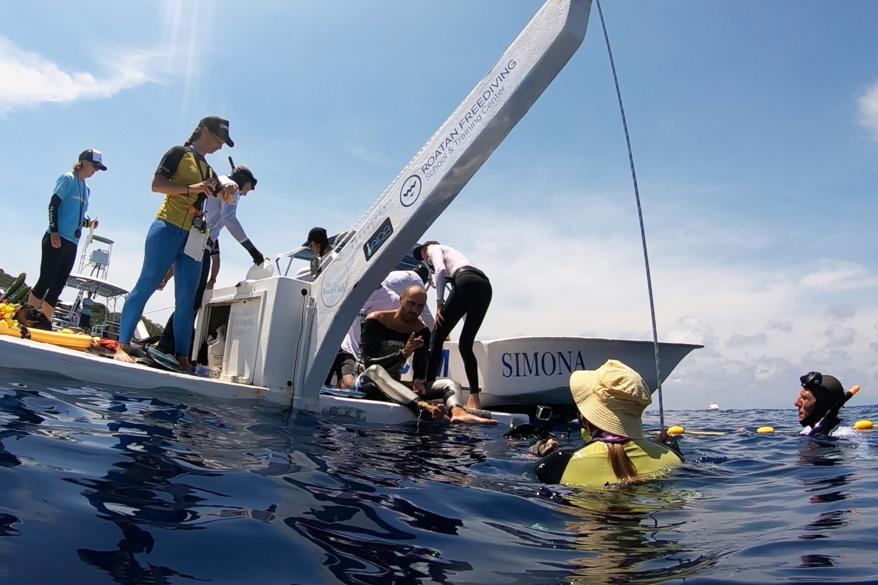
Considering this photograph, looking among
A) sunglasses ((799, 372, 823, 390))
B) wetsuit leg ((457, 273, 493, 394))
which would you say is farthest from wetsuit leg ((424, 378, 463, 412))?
sunglasses ((799, 372, 823, 390))

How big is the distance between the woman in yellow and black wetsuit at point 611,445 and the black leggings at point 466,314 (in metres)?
2.68

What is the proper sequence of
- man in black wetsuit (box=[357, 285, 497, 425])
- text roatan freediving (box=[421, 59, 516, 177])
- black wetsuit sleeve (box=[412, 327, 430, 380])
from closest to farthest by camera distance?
text roatan freediving (box=[421, 59, 516, 177]), man in black wetsuit (box=[357, 285, 497, 425]), black wetsuit sleeve (box=[412, 327, 430, 380])

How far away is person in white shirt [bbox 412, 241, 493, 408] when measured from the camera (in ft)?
18.6

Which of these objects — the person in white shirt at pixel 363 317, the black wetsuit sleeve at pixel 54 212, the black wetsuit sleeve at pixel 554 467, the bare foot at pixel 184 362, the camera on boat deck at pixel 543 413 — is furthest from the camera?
the black wetsuit sleeve at pixel 54 212

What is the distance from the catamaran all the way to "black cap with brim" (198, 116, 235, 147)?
1237mm

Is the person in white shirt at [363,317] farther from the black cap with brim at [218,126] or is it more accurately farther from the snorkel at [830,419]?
the snorkel at [830,419]

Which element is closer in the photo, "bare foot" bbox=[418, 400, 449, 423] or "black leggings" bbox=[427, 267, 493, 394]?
"bare foot" bbox=[418, 400, 449, 423]

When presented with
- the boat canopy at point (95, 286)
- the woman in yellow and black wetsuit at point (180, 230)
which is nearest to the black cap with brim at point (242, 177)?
the woman in yellow and black wetsuit at point (180, 230)

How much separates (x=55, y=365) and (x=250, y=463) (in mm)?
2316

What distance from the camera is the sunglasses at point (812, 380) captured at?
575cm

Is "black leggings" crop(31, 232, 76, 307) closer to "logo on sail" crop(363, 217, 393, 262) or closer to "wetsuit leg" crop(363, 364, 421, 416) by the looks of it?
"wetsuit leg" crop(363, 364, 421, 416)

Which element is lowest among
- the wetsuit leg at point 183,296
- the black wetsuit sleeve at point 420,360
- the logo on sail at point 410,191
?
the black wetsuit sleeve at point 420,360

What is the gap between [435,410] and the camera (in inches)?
198

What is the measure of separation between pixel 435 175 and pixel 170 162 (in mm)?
2175
